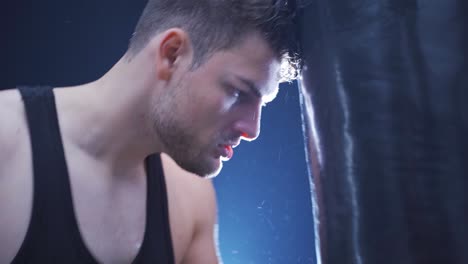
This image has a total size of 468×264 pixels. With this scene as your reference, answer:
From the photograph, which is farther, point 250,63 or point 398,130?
point 250,63

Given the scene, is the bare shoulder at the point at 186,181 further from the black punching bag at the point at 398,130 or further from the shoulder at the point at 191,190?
the black punching bag at the point at 398,130

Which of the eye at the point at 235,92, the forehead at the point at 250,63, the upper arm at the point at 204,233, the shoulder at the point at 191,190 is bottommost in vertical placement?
the upper arm at the point at 204,233

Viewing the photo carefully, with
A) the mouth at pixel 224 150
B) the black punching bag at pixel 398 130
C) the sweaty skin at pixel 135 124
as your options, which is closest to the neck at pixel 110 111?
the sweaty skin at pixel 135 124

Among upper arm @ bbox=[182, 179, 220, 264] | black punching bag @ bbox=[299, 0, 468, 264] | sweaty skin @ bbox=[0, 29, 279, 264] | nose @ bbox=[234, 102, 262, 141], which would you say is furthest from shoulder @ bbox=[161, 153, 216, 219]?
black punching bag @ bbox=[299, 0, 468, 264]

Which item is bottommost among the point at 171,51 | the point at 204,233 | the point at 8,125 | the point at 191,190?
the point at 204,233

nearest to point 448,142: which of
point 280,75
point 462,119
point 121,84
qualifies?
point 462,119

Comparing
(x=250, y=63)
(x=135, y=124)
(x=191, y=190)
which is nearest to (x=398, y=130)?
(x=250, y=63)

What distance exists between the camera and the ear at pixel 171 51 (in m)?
0.80

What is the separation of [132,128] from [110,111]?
5 cm

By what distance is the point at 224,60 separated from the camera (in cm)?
78

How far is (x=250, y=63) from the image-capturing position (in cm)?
77

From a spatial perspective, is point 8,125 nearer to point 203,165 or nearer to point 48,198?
point 48,198

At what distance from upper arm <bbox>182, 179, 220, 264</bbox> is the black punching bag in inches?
23.8

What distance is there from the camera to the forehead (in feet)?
2.52
